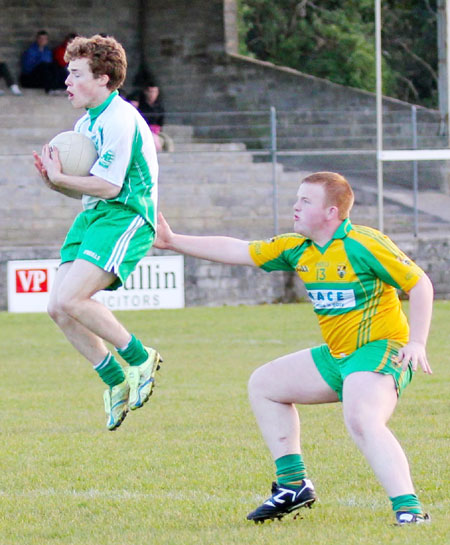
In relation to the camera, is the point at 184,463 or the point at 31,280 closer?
the point at 184,463

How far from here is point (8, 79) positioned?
78.4 ft

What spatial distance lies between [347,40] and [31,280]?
17853 millimetres

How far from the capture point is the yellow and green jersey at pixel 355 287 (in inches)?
200

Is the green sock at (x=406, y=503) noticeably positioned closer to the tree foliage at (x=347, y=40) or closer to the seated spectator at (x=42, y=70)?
the seated spectator at (x=42, y=70)

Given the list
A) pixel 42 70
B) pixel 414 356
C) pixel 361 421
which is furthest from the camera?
pixel 42 70

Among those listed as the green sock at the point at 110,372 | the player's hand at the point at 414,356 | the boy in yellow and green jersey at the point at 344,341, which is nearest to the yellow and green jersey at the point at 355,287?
the boy in yellow and green jersey at the point at 344,341

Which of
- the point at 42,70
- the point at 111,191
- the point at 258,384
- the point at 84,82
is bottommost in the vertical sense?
the point at 258,384

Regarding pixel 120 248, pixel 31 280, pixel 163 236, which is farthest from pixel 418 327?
pixel 31 280

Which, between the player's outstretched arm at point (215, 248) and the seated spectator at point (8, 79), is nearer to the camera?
the player's outstretched arm at point (215, 248)

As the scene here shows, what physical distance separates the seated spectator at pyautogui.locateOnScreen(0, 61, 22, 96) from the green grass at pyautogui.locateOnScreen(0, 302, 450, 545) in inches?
478

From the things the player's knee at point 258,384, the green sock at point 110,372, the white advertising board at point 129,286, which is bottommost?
the white advertising board at point 129,286

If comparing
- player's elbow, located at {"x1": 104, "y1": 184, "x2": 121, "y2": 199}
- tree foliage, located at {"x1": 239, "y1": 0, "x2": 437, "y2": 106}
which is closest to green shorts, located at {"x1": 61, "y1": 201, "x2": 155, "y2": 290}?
player's elbow, located at {"x1": 104, "y1": 184, "x2": 121, "y2": 199}

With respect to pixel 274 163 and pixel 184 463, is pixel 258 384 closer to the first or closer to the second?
pixel 184 463

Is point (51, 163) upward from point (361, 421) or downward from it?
upward
